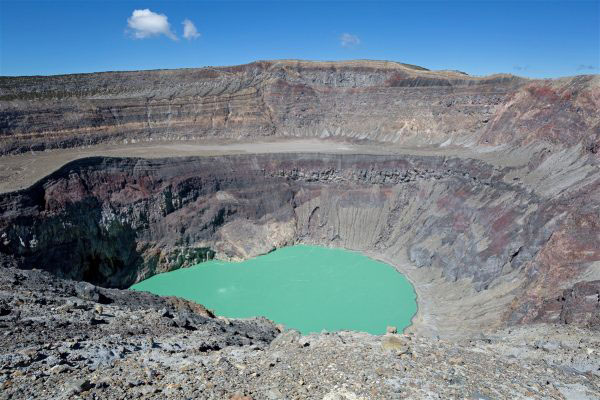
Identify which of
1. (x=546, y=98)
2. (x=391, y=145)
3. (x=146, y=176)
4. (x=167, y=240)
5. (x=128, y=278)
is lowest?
(x=128, y=278)

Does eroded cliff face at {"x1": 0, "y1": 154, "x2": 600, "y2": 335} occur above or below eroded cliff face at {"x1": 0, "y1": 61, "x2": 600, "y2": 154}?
below

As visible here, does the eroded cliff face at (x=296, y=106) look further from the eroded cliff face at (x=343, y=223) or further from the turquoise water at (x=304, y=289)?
the turquoise water at (x=304, y=289)

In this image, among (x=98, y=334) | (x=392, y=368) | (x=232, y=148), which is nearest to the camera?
(x=392, y=368)

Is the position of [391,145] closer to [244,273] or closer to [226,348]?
[244,273]

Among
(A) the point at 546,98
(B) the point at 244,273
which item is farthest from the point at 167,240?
(A) the point at 546,98

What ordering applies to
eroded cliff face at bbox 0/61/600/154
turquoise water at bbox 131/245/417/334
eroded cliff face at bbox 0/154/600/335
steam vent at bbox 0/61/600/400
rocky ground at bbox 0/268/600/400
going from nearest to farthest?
rocky ground at bbox 0/268/600/400 < steam vent at bbox 0/61/600/400 < eroded cliff face at bbox 0/154/600/335 < turquoise water at bbox 131/245/417/334 < eroded cliff face at bbox 0/61/600/154

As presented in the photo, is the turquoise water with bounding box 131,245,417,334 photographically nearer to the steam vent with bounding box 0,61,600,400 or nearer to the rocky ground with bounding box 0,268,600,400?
the steam vent with bounding box 0,61,600,400

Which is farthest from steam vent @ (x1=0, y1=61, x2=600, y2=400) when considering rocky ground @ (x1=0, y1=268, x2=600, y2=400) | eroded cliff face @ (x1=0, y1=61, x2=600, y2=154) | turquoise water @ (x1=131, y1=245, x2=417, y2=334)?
turquoise water @ (x1=131, y1=245, x2=417, y2=334)
